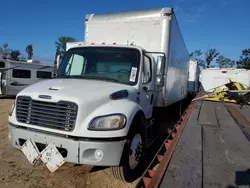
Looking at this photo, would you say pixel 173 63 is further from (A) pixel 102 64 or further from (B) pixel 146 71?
(A) pixel 102 64

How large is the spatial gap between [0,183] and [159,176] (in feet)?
9.45

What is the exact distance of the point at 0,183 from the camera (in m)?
3.69

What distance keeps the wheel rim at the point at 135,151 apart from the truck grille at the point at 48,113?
1128 millimetres

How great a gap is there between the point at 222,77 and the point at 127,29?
939 cm

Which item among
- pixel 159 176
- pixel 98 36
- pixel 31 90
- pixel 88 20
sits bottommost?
pixel 159 176

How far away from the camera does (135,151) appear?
3863 mm

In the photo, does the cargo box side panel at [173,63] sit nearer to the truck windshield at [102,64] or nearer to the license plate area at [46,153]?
the truck windshield at [102,64]

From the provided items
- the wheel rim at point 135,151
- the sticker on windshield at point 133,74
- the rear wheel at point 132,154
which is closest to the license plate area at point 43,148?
the rear wheel at point 132,154

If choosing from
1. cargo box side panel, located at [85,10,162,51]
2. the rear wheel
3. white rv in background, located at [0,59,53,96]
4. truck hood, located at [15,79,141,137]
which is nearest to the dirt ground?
the rear wheel

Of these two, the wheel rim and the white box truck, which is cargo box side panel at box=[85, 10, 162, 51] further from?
the wheel rim

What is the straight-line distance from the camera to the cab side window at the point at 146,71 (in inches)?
181

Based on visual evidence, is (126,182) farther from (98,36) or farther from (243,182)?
(98,36)

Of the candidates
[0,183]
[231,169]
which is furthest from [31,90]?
[231,169]

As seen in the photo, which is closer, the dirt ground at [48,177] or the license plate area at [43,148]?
the license plate area at [43,148]
